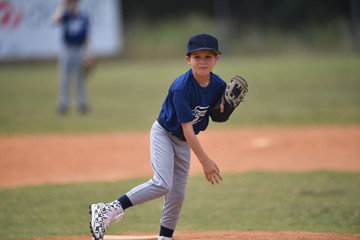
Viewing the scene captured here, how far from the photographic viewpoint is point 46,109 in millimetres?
12867

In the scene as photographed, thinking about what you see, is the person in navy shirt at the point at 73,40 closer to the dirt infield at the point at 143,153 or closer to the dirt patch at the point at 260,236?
the dirt infield at the point at 143,153

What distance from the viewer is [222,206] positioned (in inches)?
217

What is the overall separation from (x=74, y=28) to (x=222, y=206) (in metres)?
6.72

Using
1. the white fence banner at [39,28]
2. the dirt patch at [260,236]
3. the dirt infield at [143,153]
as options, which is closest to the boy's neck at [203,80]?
the dirt patch at [260,236]

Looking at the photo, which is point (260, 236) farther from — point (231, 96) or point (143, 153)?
point (143, 153)

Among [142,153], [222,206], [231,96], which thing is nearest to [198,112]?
[231,96]

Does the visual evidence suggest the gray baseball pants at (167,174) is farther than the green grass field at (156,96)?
No

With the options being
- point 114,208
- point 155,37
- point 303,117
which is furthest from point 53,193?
point 155,37

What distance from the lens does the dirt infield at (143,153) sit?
7.12 metres

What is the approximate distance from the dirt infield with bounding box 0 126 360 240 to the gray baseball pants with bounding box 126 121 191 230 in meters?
3.04

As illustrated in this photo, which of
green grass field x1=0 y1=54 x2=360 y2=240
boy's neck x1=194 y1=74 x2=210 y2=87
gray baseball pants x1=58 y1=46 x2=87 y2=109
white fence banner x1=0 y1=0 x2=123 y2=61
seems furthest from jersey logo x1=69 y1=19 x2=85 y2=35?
white fence banner x1=0 y1=0 x2=123 y2=61

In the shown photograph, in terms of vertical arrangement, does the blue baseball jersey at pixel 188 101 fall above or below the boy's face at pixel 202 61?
below

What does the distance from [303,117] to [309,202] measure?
610 centimetres

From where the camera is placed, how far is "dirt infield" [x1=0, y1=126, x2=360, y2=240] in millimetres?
7121
